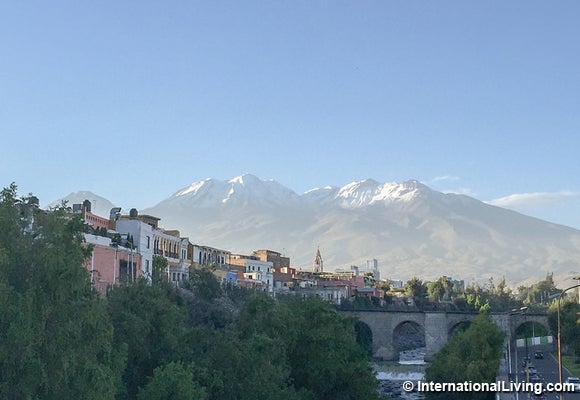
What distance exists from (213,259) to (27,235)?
83241mm

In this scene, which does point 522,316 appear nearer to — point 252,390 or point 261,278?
point 261,278

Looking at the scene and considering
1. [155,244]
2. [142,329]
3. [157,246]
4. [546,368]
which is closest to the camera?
[142,329]

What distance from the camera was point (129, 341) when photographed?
36844 millimetres

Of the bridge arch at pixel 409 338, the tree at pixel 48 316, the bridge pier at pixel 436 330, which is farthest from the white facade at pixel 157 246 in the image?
the bridge arch at pixel 409 338

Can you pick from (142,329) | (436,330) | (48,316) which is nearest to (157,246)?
(142,329)

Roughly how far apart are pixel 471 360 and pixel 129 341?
40.5 m

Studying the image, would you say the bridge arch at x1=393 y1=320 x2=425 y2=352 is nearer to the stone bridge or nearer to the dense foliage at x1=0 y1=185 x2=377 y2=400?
the stone bridge

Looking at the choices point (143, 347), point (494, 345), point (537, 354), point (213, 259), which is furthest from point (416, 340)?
point (143, 347)

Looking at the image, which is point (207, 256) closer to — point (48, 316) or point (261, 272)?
point (261, 272)

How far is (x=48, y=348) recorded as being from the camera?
2630 cm

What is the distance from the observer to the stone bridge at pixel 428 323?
125438mm

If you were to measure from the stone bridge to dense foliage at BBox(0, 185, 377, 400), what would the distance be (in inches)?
2766

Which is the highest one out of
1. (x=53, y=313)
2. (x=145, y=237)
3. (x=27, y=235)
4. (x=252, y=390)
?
(x=145, y=237)

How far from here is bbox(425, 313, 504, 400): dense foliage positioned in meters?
65.4
